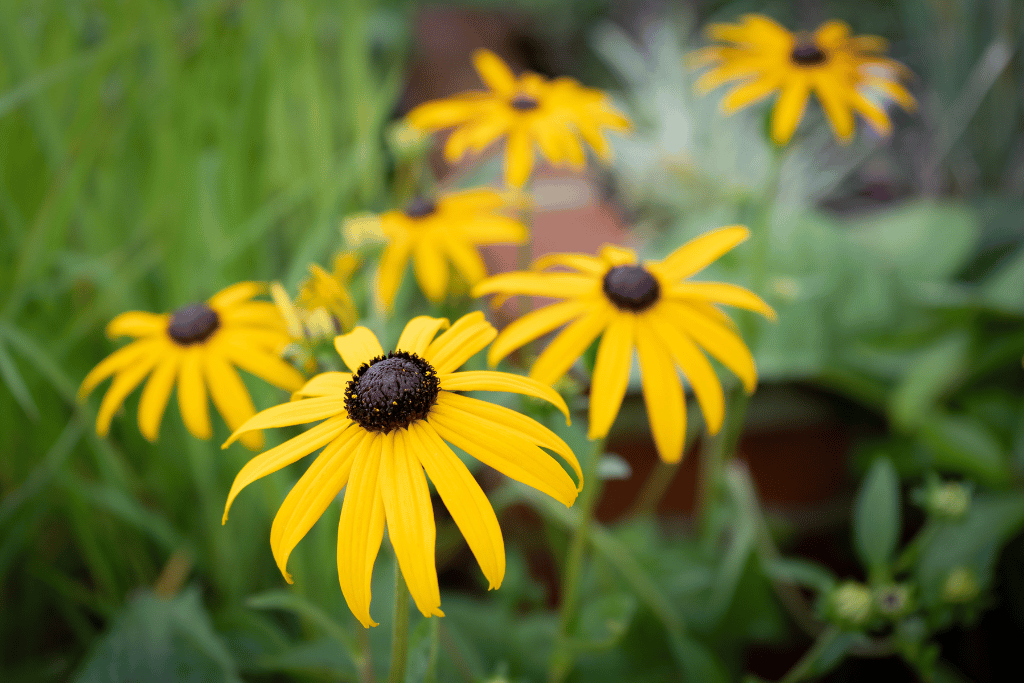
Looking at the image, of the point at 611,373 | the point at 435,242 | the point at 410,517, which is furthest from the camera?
the point at 435,242

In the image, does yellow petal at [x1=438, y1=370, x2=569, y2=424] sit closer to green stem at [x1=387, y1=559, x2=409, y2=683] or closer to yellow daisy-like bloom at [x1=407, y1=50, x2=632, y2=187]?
green stem at [x1=387, y1=559, x2=409, y2=683]

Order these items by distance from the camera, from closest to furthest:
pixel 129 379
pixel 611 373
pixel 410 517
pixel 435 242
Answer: pixel 410 517 < pixel 611 373 < pixel 129 379 < pixel 435 242

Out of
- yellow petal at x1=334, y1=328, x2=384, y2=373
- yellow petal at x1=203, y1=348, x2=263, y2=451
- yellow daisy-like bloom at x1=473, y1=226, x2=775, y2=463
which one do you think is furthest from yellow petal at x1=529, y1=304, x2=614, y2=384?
yellow petal at x1=203, y1=348, x2=263, y2=451

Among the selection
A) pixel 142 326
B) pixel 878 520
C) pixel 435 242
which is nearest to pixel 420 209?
pixel 435 242

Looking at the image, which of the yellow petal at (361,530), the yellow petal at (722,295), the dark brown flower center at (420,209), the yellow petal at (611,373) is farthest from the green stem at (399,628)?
the dark brown flower center at (420,209)

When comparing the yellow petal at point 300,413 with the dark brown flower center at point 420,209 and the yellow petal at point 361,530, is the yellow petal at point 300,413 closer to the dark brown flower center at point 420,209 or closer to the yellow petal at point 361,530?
the yellow petal at point 361,530

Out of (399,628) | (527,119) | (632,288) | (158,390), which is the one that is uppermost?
(527,119)

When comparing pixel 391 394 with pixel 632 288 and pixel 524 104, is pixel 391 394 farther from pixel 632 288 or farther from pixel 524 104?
pixel 524 104
